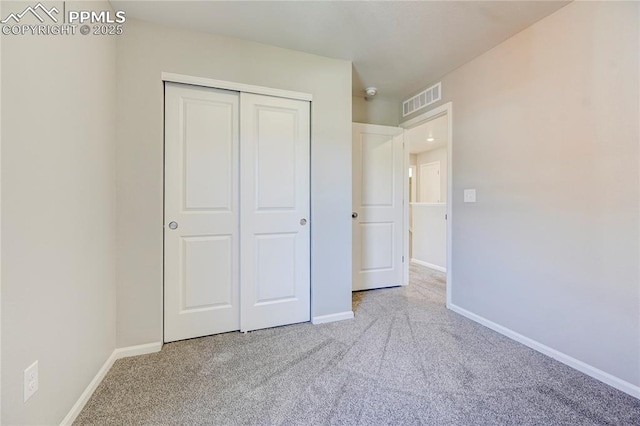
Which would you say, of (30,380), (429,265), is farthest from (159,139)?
(429,265)

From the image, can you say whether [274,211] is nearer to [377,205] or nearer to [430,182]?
[377,205]

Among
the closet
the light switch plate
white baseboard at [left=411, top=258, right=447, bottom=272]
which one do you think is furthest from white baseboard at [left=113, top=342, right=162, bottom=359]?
white baseboard at [left=411, top=258, right=447, bottom=272]

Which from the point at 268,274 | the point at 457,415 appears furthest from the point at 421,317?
the point at 268,274

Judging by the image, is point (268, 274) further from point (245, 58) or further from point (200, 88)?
point (245, 58)

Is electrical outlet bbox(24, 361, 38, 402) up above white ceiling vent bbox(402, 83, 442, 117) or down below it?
below

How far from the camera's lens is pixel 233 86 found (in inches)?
88.9

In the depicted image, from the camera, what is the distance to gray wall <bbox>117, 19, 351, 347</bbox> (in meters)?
1.97

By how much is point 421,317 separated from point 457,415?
128 cm

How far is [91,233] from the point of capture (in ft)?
5.24

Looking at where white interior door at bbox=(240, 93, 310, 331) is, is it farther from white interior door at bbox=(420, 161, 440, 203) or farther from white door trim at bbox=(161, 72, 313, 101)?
white interior door at bbox=(420, 161, 440, 203)

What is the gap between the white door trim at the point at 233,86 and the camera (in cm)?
210

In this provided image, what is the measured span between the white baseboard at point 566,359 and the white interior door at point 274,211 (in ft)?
5.38

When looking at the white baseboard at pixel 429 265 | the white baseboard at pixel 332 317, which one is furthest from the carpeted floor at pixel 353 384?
the white baseboard at pixel 429 265

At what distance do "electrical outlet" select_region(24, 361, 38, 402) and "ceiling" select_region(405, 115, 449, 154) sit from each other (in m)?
3.85
